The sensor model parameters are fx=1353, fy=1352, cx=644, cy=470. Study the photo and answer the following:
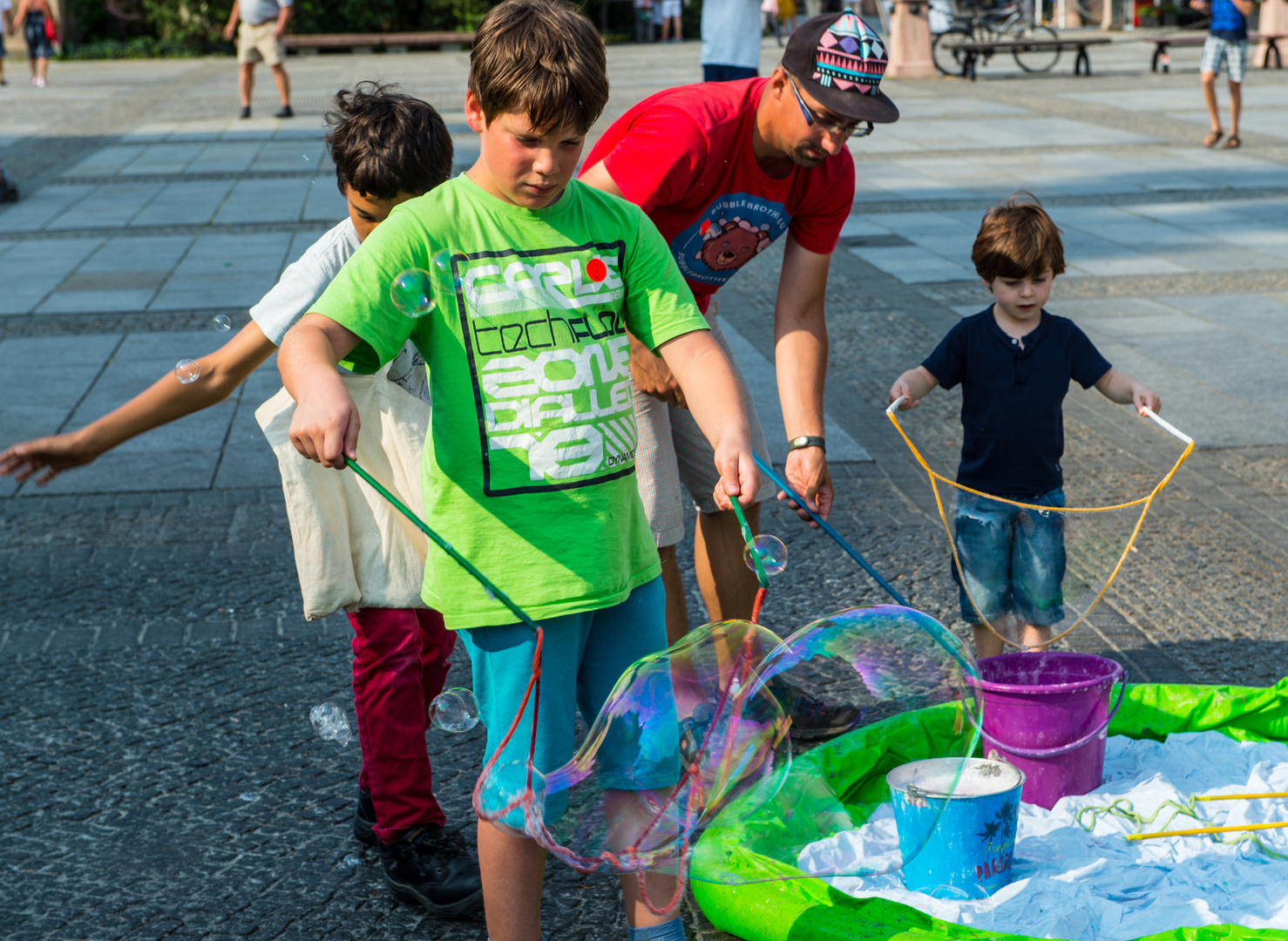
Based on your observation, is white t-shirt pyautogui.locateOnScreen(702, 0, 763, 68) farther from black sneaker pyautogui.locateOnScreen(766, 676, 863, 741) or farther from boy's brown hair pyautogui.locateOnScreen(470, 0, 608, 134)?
boy's brown hair pyautogui.locateOnScreen(470, 0, 608, 134)

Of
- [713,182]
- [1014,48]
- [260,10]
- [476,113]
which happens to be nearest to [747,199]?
[713,182]

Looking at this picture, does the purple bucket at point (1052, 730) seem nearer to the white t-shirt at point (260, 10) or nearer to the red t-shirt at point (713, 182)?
the red t-shirt at point (713, 182)

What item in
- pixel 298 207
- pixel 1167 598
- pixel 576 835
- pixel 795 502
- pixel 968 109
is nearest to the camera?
pixel 576 835

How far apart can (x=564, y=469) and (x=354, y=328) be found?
358 millimetres

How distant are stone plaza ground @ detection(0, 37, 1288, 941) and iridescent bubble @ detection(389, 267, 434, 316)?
35.4 inches

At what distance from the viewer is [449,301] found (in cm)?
193

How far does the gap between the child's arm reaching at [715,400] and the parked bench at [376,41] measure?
83.9ft

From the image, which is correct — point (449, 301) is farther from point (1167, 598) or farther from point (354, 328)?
point (1167, 598)

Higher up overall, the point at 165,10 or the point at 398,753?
the point at 165,10

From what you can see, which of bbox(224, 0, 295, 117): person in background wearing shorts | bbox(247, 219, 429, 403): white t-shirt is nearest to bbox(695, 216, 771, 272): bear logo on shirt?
bbox(247, 219, 429, 403): white t-shirt

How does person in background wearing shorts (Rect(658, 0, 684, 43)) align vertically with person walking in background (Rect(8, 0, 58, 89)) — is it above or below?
above

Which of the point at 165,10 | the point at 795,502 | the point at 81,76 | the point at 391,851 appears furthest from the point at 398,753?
the point at 165,10

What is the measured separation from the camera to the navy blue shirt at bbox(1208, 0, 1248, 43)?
1153cm

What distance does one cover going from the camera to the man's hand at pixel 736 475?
1854mm
